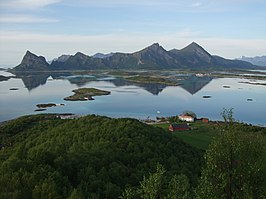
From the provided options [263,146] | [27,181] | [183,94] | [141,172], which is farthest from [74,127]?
[183,94]

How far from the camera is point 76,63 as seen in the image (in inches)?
7426

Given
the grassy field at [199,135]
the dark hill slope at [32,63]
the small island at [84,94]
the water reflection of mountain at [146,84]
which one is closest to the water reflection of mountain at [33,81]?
the water reflection of mountain at [146,84]

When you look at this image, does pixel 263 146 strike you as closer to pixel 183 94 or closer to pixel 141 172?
pixel 141 172

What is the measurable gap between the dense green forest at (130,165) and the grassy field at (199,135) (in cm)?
694

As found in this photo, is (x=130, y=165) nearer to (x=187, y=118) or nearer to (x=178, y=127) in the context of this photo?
(x=178, y=127)

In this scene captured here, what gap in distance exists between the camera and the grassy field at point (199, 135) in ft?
92.9

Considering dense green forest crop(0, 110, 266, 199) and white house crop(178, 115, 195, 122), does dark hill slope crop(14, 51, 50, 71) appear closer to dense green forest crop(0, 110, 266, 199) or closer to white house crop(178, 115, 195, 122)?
white house crop(178, 115, 195, 122)

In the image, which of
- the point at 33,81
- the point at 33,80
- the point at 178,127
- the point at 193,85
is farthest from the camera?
A: the point at 33,80

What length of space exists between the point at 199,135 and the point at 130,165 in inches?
673

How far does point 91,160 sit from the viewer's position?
46.0 feet

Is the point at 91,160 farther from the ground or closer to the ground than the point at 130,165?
farther from the ground

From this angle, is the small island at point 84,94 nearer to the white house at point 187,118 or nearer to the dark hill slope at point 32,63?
the white house at point 187,118

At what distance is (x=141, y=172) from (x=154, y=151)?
373cm

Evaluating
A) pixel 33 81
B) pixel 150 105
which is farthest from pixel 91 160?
pixel 33 81
